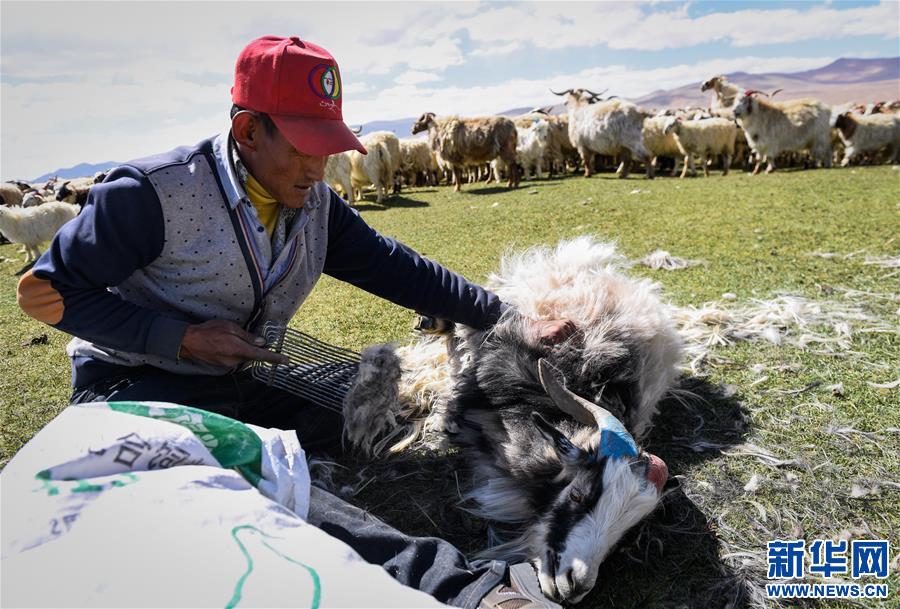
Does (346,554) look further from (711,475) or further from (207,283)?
(711,475)

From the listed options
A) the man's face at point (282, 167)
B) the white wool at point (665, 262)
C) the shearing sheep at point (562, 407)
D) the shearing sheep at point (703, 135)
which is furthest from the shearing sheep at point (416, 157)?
the man's face at point (282, 167)

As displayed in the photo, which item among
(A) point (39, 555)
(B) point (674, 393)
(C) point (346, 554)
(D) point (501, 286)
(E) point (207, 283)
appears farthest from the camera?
(D) point (501, 286)

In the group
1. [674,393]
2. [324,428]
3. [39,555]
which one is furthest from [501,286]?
[39,555]

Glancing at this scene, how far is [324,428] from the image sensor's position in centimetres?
315

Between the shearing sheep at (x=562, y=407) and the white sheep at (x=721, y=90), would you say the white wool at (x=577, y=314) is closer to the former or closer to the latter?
the shearing sheep at (x=562, y=407)

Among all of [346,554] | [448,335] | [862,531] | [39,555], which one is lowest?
[862,531]

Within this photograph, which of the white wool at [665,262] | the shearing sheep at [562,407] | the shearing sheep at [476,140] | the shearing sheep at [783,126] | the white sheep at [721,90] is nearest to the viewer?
the shearing sheep at [562,407]

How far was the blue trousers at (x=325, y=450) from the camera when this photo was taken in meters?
1.88

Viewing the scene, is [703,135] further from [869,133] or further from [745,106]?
[869,133]

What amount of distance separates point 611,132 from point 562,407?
16378 millimetres

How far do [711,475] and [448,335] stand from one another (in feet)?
5.45

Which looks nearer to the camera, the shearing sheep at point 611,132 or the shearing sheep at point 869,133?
the shearing sheep at point 869,133

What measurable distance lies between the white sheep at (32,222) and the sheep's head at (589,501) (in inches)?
465

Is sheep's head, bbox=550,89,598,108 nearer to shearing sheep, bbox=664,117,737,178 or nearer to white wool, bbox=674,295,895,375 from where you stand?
shearing sheep, bbox=664,117,737,178
